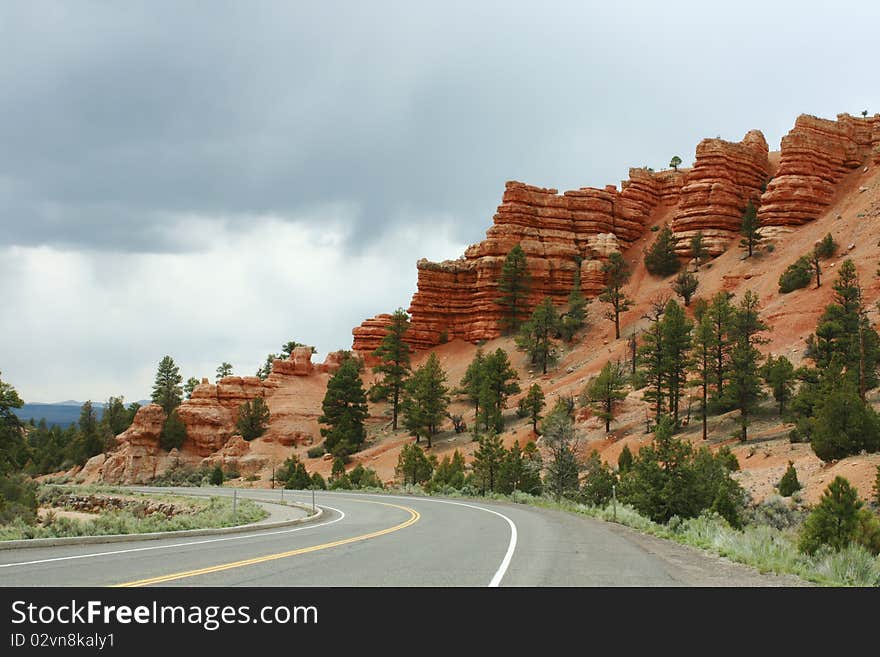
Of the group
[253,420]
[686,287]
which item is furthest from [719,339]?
[253,420]

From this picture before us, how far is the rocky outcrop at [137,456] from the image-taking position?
249 ft

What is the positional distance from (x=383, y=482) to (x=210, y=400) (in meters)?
33.2

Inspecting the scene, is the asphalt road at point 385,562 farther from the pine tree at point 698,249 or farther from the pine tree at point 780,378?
the pine tree at point 698,249

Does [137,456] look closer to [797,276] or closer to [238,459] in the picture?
[238,459]

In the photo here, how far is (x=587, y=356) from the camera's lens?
78.3 m

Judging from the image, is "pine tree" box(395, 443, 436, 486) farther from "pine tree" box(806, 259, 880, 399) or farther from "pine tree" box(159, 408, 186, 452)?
"pine tree" box(159, 408, 186, 452)

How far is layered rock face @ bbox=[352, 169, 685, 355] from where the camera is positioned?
96500mm

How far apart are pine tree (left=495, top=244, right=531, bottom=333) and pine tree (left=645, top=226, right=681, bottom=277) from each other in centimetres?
1752

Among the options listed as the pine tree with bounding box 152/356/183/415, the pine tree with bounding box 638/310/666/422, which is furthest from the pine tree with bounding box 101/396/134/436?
the pine tree with bounding box 638/310/666/422

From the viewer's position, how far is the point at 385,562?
35.3 ft
